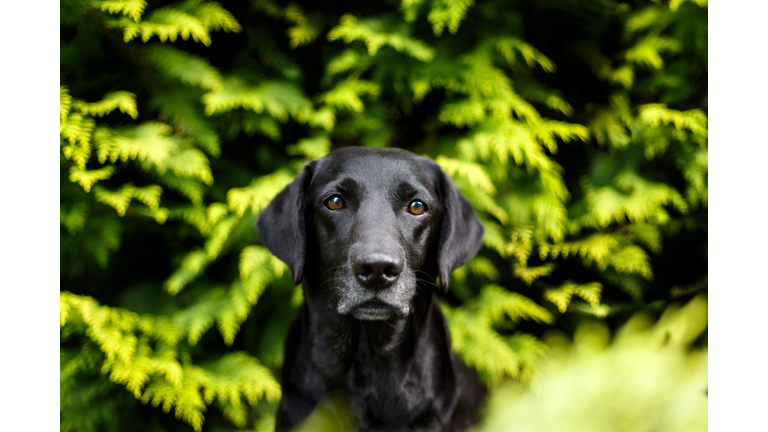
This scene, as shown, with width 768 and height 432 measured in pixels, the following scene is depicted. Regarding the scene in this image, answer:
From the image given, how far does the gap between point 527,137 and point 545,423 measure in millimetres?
2694

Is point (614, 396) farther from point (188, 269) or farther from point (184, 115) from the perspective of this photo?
point (184, 115)

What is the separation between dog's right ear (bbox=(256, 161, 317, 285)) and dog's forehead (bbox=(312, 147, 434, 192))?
0.09 meters

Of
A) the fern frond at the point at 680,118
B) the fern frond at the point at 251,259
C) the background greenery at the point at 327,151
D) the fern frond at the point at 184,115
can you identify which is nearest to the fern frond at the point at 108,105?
the background greenery at the point at 327,151

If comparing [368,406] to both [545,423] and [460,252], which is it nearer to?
[460,252]

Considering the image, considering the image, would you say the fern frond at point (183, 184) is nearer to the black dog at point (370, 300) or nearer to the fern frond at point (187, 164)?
the fern frond at point (187, 164)

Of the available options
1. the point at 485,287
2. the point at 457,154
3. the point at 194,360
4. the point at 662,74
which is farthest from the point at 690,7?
the point at 194,360

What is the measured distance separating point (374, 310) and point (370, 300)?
0.20ft

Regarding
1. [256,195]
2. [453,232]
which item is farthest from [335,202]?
[256,195]

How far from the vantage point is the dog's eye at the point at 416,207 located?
2186 mm

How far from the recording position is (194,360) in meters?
3.38

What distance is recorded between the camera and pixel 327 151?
3477mm

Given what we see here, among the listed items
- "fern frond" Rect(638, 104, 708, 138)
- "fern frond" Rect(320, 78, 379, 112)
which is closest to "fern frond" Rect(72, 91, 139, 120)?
"fern frond" Rect(320, 78, 379, 112)

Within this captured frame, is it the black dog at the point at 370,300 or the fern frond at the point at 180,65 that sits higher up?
the fern frond at the point at 180,65

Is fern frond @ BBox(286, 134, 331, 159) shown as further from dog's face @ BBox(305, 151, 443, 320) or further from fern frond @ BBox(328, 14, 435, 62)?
dog's face @ BBox(305, 151, 443, 320)
